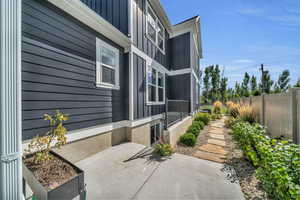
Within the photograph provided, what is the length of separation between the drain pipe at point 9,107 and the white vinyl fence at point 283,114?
18.1 feet

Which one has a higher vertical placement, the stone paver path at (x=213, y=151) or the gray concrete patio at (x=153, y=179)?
the gray concrete patio at (x=153, y=179)

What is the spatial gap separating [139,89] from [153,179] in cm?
325

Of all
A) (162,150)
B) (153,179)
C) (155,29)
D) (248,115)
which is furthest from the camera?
(155,29)

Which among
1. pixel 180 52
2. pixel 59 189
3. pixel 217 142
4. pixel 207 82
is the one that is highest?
pixel 207 82

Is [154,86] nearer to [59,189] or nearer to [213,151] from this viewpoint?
[213,151]

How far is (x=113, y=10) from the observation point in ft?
13.4

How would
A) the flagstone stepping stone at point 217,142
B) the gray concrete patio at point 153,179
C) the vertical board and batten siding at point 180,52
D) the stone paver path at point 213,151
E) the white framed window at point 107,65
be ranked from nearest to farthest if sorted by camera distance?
the gray concrete patio at point 153,179, the white framed window at point 107,65, the stone paver path at point 213,151, the flagstone stepping stone at point 217,142, the vertical board and batten siding at point 180,52

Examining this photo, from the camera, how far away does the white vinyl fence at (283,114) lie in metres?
3.23

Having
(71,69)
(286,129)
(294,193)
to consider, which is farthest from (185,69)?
(294,193)

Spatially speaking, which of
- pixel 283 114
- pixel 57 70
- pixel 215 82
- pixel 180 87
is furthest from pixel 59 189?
pixel 215 82

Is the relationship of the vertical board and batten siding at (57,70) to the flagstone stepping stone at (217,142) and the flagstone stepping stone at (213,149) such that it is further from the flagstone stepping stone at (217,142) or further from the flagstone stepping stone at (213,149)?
the flagstone stepping stone at (217,142)

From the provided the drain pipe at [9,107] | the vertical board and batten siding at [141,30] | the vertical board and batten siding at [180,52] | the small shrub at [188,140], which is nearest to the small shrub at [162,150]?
the small shrub at [188,140]

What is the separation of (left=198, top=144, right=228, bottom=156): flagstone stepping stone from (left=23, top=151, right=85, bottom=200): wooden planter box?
4076 mm

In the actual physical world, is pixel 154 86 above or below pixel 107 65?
below
